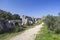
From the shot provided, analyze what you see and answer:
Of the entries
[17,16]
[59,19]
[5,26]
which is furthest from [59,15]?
[17,16]

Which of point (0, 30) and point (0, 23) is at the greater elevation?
point (0, 23)

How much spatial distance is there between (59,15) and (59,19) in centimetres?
139

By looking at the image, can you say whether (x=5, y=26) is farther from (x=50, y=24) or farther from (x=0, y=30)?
(x=50, y=24)

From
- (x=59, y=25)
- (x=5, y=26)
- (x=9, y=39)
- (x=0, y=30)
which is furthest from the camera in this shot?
(x=59, y=25)

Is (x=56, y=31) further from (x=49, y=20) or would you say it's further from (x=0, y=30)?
(x=0, y=30)

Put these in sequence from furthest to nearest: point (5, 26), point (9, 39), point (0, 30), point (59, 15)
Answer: point (59, 15) → point (5, 26) → point (0, 30) → point (9, 39)

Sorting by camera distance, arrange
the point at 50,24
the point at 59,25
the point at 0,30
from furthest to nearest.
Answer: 1. the point at 50,24
2. the point at 59,25
3. the point at 0,30

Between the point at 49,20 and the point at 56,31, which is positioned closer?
→ the point at 56,31

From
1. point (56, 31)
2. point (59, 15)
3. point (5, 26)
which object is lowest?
point (56, 31)

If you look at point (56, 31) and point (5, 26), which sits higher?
point (5, 26)

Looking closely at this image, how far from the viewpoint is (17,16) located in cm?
6259

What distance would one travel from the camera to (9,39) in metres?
13.9

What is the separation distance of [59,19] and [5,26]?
1152cm

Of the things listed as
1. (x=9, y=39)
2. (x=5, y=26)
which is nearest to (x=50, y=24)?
(x=5, y=26)
